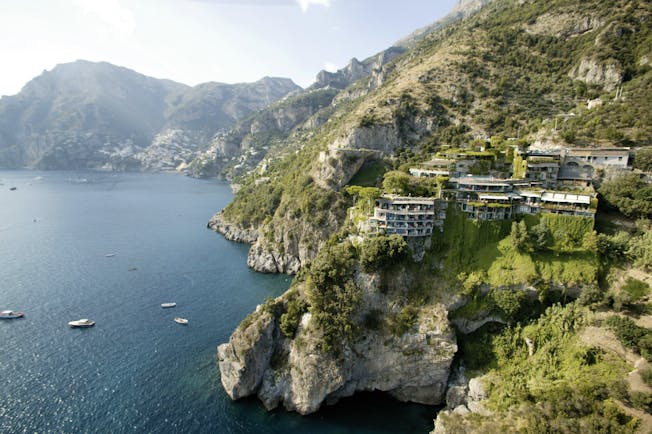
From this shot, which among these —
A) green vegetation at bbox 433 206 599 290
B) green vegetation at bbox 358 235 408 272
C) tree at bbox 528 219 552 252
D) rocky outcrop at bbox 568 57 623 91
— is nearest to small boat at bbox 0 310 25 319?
green vegetation at bbox 358 235 408 272

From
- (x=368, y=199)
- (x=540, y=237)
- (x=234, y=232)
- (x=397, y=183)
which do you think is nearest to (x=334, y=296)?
(x=368, y=199)

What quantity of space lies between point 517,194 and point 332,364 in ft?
125

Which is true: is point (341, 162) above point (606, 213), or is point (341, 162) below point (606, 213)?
above

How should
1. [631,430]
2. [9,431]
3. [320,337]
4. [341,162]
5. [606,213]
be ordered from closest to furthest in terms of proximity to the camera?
[631,430] < [9,431] < [320,337] < [606,213] < [341,162]

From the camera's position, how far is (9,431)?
37656mm

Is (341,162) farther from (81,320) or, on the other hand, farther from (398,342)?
(81,320)

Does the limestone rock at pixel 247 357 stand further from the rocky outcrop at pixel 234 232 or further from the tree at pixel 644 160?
the tree at pixel 644 160

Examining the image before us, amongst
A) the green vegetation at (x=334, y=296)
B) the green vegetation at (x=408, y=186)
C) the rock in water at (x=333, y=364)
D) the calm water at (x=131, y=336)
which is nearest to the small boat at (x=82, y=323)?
the calm water at (x=131, y=336)

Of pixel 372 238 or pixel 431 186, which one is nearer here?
pixel 372 238

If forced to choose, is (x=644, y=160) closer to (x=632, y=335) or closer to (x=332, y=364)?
(x=632, y=335)

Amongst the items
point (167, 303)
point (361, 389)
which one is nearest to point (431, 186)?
point (361, 389)

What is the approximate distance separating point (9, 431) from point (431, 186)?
2605 inches

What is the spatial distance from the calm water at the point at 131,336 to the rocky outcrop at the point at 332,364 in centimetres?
188

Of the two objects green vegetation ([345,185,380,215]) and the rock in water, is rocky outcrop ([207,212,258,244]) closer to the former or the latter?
green vegetation ([345,185,380,215])
